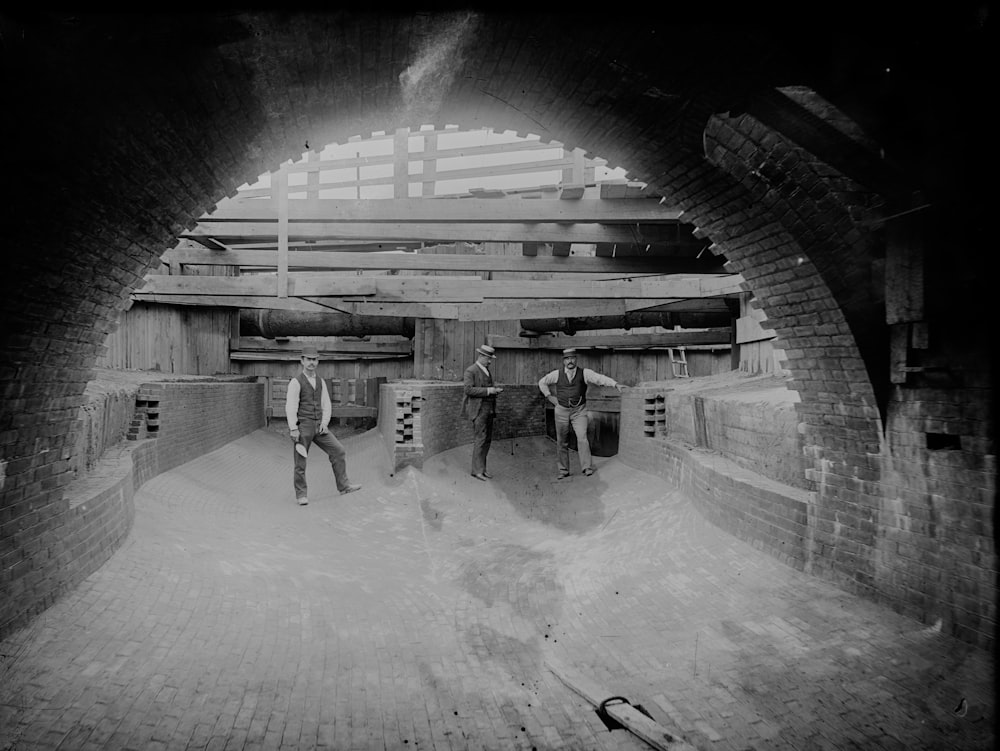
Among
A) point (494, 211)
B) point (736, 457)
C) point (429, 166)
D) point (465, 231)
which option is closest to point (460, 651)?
point (736, 457)

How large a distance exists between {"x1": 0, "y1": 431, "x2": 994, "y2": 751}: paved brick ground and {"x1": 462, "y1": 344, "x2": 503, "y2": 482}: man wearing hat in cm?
378

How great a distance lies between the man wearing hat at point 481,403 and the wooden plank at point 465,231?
3.21 m

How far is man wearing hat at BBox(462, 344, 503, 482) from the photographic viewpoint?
10.7m

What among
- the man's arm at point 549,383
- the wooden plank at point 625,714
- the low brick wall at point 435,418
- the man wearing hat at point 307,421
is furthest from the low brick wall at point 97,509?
the man's arm at point 549,383

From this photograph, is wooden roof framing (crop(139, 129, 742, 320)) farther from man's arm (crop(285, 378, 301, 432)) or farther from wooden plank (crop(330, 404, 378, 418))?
wooden plank (crop(330, 404, 378, 418))

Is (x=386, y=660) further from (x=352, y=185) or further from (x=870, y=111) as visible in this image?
(x=352, y=185)

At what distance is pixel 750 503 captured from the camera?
5.92m

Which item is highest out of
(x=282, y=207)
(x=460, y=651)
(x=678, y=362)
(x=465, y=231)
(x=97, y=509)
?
(x=282, y=207)

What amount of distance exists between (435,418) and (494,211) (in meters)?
4.68

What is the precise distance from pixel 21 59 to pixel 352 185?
12.0m

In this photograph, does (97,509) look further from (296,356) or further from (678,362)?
(678,362)

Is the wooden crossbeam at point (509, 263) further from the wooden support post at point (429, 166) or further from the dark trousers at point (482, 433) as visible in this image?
the dark trousers at point (482, 433)

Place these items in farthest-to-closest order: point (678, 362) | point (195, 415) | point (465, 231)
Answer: point (678, 362), point (195, 415), point (465, 231)

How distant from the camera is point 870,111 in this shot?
10.7ft
